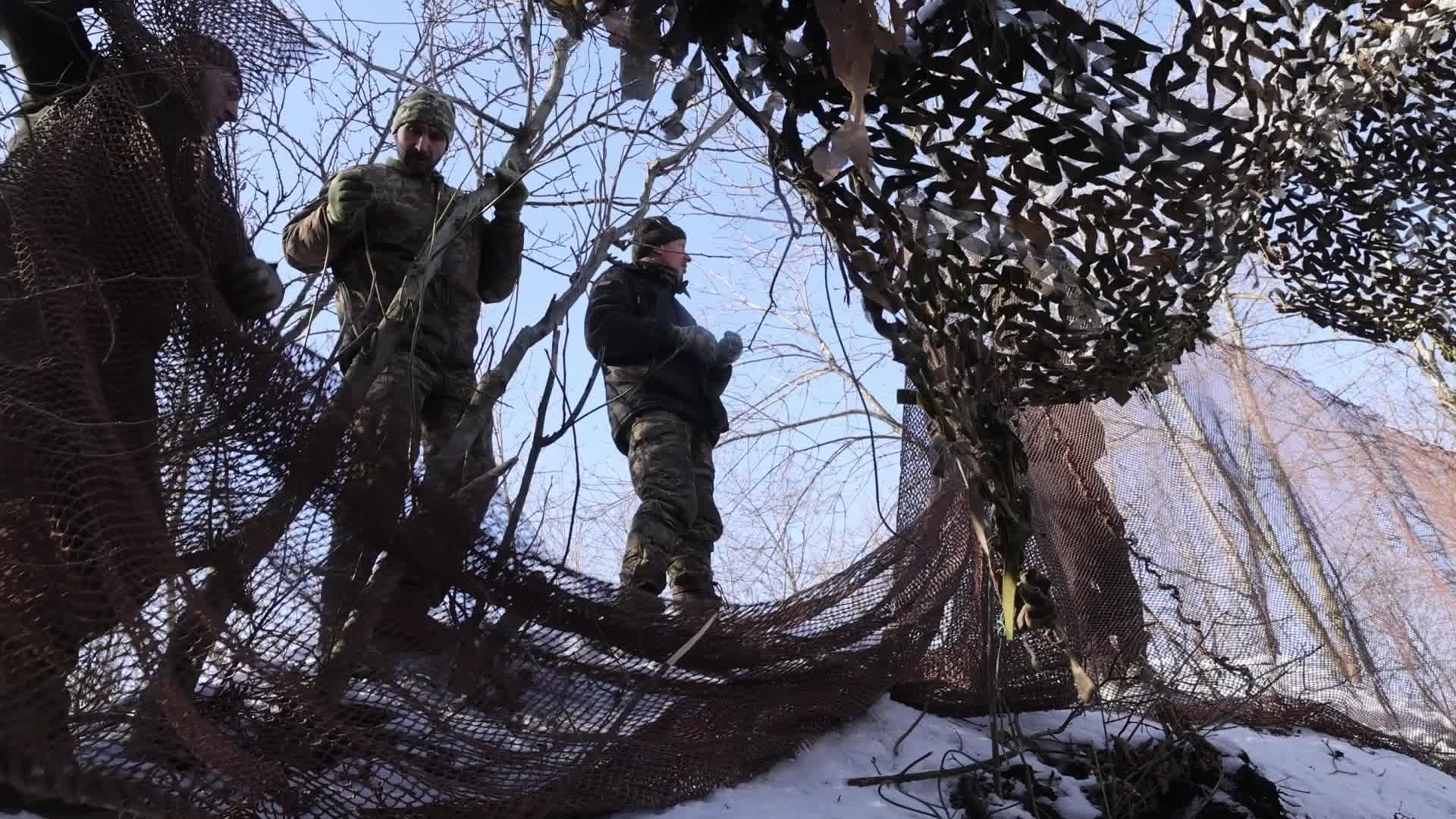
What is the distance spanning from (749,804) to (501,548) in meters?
1.01

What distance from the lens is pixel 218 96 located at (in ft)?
6.35

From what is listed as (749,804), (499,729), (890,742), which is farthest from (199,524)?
(890,742)

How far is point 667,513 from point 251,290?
1.87 m

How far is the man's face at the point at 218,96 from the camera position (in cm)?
191

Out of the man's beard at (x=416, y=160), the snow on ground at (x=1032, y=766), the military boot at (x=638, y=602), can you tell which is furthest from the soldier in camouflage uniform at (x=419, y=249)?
the snow on ground at (x=1032, y=766)

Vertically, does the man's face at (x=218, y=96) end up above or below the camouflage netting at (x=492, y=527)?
above

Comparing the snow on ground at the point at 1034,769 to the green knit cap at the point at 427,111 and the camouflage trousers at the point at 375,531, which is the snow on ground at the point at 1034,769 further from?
the green knit cap at the point at 427,111

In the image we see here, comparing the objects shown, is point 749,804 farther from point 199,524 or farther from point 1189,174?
point 1189,174

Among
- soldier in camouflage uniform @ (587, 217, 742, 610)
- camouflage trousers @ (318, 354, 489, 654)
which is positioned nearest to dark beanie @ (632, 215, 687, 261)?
soldier in camouflage uniform @ (587, 217, 742, 610)

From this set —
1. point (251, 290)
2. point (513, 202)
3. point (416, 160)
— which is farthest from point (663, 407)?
point (251, 290)

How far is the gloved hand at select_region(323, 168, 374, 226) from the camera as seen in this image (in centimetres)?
284

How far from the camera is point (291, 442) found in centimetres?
169

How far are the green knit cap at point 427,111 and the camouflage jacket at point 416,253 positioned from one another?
149 millimetres

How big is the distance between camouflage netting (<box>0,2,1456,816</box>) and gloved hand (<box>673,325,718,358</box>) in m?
1.17
